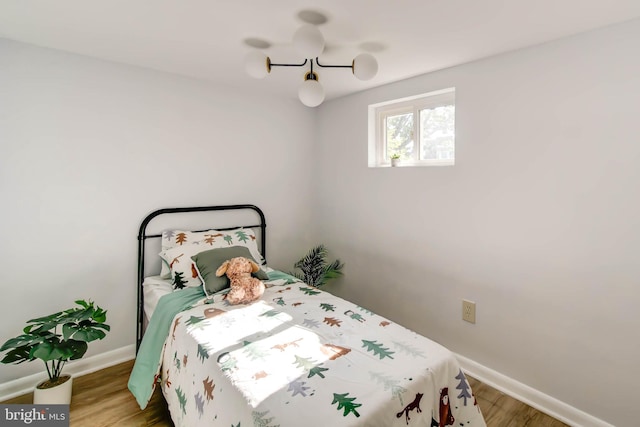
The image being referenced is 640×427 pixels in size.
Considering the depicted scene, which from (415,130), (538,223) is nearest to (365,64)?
(415,130)

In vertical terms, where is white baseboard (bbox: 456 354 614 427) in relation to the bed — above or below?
below

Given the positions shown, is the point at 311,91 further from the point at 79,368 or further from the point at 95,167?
the point at 79,368

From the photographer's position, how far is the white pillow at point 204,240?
240 centimetres

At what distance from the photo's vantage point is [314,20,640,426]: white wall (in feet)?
5.37

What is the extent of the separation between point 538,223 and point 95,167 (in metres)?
2.96

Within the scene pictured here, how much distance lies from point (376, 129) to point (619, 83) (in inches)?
65.7

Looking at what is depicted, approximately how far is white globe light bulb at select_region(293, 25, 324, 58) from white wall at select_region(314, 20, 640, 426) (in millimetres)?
1243

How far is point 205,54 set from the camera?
2.09 m

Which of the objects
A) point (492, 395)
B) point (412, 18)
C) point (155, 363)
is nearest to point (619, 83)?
point (412, 18)

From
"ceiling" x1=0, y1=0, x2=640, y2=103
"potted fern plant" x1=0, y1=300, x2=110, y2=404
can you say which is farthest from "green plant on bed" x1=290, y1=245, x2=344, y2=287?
"ceiling" x1=0, y1=0, x2=640, y2=103

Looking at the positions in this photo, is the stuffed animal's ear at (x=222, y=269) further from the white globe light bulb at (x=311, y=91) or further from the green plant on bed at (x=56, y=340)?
the white globe light bulb at (x=311, y=91)

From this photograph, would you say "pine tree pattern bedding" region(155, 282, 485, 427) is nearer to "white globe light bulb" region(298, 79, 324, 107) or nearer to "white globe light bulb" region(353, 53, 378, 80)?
"white globe light bulb" region(298, 79, 324, 107)

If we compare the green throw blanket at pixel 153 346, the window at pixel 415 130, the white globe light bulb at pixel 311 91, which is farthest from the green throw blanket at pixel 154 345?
the window at pixel 415 130

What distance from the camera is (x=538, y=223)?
1.91 meters
